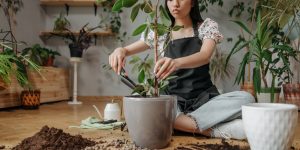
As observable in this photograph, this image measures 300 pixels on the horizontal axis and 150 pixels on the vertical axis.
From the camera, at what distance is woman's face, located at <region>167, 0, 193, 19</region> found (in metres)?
1.84

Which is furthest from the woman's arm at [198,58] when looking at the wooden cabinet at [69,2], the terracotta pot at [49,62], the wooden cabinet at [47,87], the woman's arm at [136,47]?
the wooden cabinet at [69,2]

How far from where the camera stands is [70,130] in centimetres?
199

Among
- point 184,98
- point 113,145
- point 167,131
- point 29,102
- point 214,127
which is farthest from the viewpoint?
point 29,102

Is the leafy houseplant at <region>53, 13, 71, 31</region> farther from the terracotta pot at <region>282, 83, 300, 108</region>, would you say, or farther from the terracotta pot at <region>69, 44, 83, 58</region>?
the terracotta pot at <region>282, 83, 300, 108</region>

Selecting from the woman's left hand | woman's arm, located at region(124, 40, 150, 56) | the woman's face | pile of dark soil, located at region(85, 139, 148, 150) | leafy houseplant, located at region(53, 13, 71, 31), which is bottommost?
pile of dark soil, located at region(85, 139, 148, 150)

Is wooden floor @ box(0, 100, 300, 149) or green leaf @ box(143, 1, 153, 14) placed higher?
green leaf @ box(143, 1, 153, 14)

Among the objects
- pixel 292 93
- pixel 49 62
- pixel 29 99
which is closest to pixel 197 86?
pixel 292 93

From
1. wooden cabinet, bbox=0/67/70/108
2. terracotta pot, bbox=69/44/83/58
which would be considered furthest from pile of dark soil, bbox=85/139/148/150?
terracotta pot, bbox=69/44/83/58

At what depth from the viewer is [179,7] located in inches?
72.9

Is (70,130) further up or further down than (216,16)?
further down

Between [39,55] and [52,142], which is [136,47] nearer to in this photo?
[52,142]

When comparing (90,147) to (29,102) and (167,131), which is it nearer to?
(167,131)

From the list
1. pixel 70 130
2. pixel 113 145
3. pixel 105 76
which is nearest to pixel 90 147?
pixel 113 145

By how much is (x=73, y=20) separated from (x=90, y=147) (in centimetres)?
333
